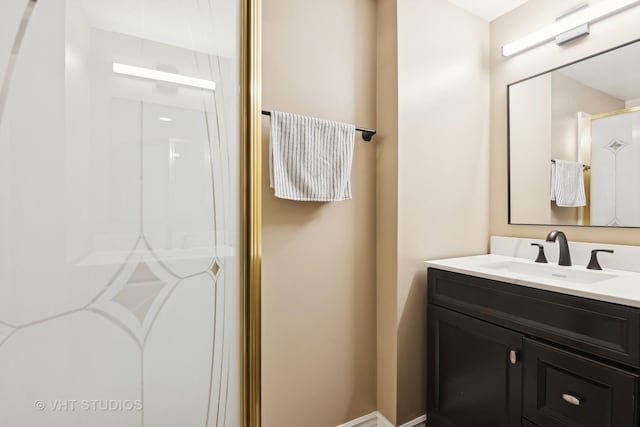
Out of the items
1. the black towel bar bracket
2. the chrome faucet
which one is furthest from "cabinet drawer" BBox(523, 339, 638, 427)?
the black towel bar bracket

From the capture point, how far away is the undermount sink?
1236 millimetres

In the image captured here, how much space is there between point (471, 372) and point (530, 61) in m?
1.65

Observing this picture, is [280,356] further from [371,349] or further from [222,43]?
[222,43]

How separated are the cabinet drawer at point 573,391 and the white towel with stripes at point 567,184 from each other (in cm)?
83

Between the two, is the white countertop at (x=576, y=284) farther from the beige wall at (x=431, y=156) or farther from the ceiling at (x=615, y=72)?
the ceiling at (x=615, y=72)

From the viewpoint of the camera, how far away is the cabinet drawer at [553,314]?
0.87 metres

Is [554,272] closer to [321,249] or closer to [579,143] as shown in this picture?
[579,143]

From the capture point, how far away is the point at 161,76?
33.3 inches

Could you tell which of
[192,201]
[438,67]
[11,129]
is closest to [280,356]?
[192,201]

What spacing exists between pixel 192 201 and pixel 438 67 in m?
1.42

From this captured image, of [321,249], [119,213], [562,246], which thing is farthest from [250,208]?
[562,246]

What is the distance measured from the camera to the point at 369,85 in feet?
5.15

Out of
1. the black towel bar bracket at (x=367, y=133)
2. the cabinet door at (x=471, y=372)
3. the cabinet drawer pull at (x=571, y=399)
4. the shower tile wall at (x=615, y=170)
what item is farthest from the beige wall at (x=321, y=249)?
the shower tile wall at (x=615, y=170)

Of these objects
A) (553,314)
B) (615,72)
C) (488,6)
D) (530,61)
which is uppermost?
(488,6)
